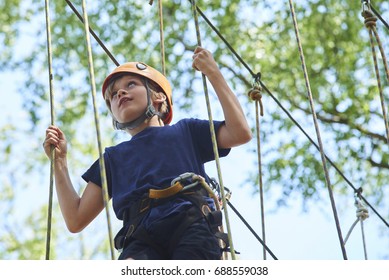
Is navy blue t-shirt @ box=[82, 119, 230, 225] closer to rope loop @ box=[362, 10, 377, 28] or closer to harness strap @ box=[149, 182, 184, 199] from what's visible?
harness strap @ box=[149, 182, 184, 199]

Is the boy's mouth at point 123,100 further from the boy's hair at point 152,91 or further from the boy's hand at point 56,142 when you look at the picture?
the boy's hand at point 56,142

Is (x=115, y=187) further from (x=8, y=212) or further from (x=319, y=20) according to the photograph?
(x=8, y=212)

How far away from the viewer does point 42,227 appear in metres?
9.86

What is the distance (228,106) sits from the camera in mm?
2475

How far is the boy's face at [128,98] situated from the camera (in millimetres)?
2645

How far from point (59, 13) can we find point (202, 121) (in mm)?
6144

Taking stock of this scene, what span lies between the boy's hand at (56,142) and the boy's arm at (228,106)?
0.47 metres

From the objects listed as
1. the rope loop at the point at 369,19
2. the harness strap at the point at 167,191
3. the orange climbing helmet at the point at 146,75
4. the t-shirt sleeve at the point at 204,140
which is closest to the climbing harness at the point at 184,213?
the harness strap at the point at 167,191

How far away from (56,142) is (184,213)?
1.63 feet

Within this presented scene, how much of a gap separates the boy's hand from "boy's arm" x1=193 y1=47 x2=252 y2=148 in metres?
0.47

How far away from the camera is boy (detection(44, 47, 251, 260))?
233 centimetres

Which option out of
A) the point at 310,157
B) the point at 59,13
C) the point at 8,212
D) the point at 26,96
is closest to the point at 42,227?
the point at 8,212

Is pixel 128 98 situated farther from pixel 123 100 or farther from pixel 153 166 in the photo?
pixel 153 166

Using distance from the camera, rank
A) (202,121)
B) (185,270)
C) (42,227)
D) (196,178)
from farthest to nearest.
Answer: (42,227), (202,121), (196,178), (185,270)
